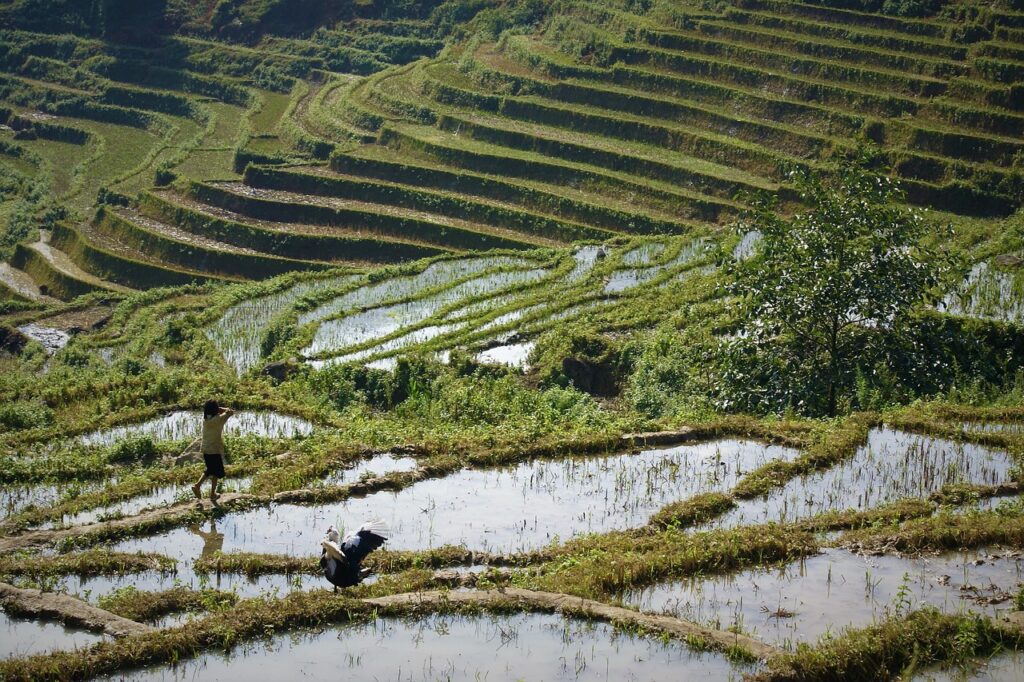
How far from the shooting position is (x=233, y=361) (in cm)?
1653

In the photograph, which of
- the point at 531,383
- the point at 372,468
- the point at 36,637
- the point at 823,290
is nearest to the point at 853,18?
the point at 531,383

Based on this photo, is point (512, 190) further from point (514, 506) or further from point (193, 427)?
point (514, 506)

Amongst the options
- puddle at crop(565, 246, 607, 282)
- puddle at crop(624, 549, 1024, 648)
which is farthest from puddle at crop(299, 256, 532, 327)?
puddle at crop(624, 549, 1024, 648)

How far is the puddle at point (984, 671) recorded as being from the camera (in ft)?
21.2

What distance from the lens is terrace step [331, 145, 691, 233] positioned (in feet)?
77.2

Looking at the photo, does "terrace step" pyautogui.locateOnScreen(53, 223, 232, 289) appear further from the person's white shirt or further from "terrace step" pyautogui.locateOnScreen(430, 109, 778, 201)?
the person's white shirt

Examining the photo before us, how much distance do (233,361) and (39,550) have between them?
8.24 metres

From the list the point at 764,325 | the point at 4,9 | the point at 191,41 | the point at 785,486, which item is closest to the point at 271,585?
the point at 785,486

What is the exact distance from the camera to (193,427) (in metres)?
12.0

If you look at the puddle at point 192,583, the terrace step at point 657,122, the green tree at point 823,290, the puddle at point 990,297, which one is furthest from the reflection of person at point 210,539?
the terrace step at point 657,122

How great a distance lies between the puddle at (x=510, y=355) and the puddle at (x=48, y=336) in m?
9.29

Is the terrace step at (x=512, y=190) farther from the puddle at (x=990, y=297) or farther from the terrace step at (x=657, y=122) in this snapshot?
the puddle at (x=990, y=297)

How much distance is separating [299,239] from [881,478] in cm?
1711

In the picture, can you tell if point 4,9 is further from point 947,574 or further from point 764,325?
point 947,574
